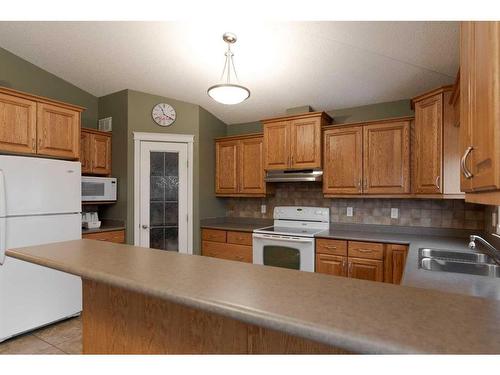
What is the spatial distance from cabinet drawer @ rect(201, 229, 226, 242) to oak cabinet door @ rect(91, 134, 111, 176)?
151cm

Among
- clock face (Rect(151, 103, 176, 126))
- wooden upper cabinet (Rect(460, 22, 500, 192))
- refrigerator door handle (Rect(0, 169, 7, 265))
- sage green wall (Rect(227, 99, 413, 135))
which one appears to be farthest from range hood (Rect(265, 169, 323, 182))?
refrigerator door handle (Rect(0, 169, 7, 265))

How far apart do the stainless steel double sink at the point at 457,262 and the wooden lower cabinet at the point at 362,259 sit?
425 millimetres

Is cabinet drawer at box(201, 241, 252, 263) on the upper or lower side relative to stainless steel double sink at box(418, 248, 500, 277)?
lower

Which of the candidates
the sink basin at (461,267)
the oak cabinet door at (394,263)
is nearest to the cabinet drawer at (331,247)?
the oak cabinet door at (394,263)

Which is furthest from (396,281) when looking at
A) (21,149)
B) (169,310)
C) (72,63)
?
(72,63)

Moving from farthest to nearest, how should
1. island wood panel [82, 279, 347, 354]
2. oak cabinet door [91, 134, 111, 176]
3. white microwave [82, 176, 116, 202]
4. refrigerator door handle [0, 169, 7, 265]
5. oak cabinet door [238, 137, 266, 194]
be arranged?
oak cabinet door [238, 137, 266, 194]
oak cabinet door [91, 134, 111, 176]
white microwave [82, 176, 116, 202]
refrigerator door handle [0, 169, 7, 265]
island wood panel [82, 279, 347, 354]

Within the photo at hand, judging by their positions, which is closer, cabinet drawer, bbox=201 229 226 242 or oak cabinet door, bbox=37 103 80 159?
oak cabinet door, bbox=37 103 80 159

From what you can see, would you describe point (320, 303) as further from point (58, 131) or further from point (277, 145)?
point (58, 131)

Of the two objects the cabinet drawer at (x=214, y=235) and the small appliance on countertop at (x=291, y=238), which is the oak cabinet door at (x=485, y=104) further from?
the cabinet drawer at (x=214, y=235)

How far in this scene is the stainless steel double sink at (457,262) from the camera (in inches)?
75.3

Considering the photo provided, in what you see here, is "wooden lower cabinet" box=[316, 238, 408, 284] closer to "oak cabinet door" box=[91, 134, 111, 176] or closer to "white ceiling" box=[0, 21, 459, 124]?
"white ceiling" box=[0, 21, 459, 124]

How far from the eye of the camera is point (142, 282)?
86cm

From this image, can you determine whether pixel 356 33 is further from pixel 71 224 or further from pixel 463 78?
pixel 71 224

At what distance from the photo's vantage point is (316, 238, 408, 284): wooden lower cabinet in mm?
2805
